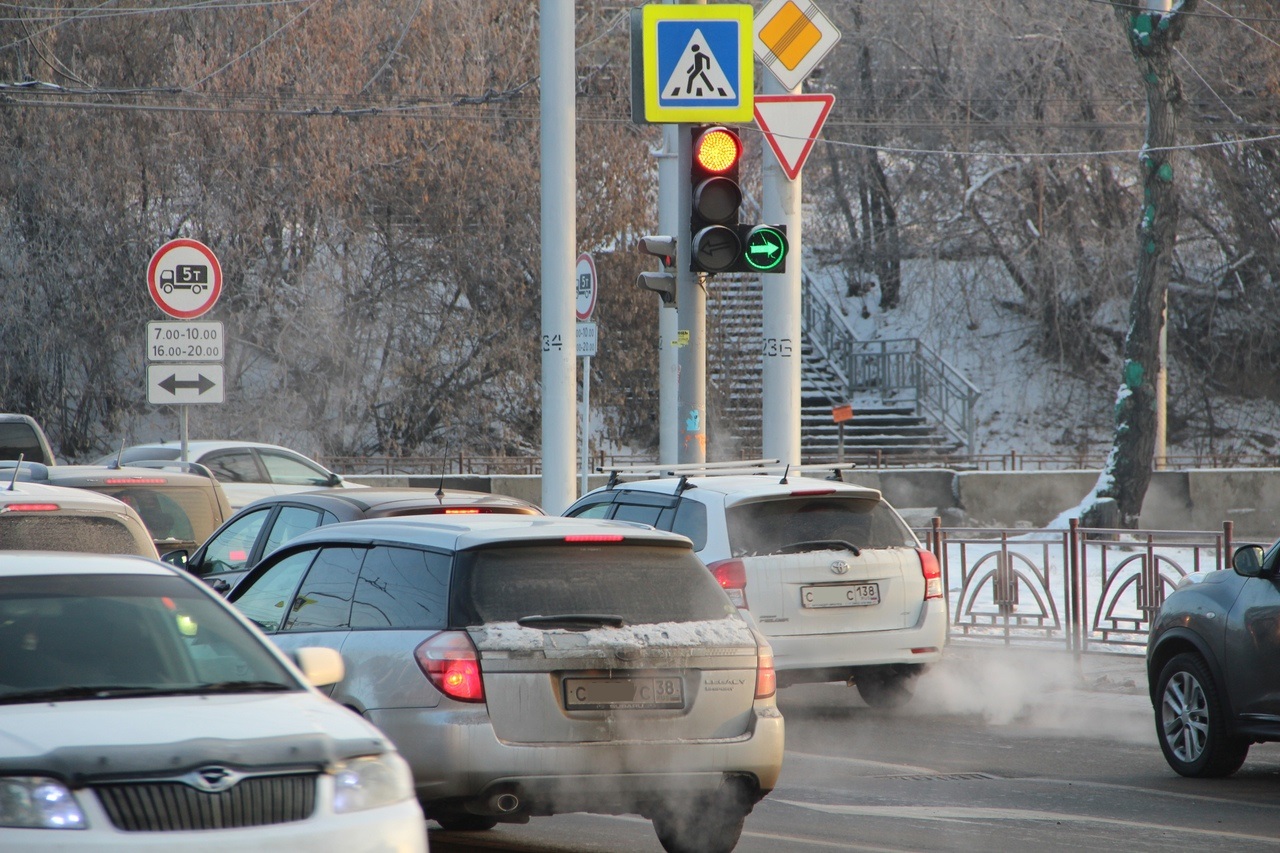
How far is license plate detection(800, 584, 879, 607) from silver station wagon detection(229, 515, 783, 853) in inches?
144

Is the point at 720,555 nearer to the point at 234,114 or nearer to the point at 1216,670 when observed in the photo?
the point at 1216,670

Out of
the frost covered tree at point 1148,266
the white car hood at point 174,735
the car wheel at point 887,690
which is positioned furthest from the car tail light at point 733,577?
the frost covered tree at point 1148,266

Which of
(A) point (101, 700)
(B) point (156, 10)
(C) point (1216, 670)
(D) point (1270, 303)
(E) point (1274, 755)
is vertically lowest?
(E) point (1274, 755)

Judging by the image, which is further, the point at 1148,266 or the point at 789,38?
the point at 1148,266

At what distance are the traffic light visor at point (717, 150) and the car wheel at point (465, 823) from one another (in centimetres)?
539

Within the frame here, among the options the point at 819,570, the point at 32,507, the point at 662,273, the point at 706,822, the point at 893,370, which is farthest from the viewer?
the point at 893,370

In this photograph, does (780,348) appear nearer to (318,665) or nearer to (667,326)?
(667,326)

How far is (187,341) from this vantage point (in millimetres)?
14594

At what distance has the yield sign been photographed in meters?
13.0

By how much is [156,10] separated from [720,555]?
79.6 feet

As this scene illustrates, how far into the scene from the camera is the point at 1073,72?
34.8 meters

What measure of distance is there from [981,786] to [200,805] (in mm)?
5309

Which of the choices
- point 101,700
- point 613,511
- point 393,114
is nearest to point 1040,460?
point 393,114

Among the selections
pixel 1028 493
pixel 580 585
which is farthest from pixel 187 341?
pixel 1028 493
